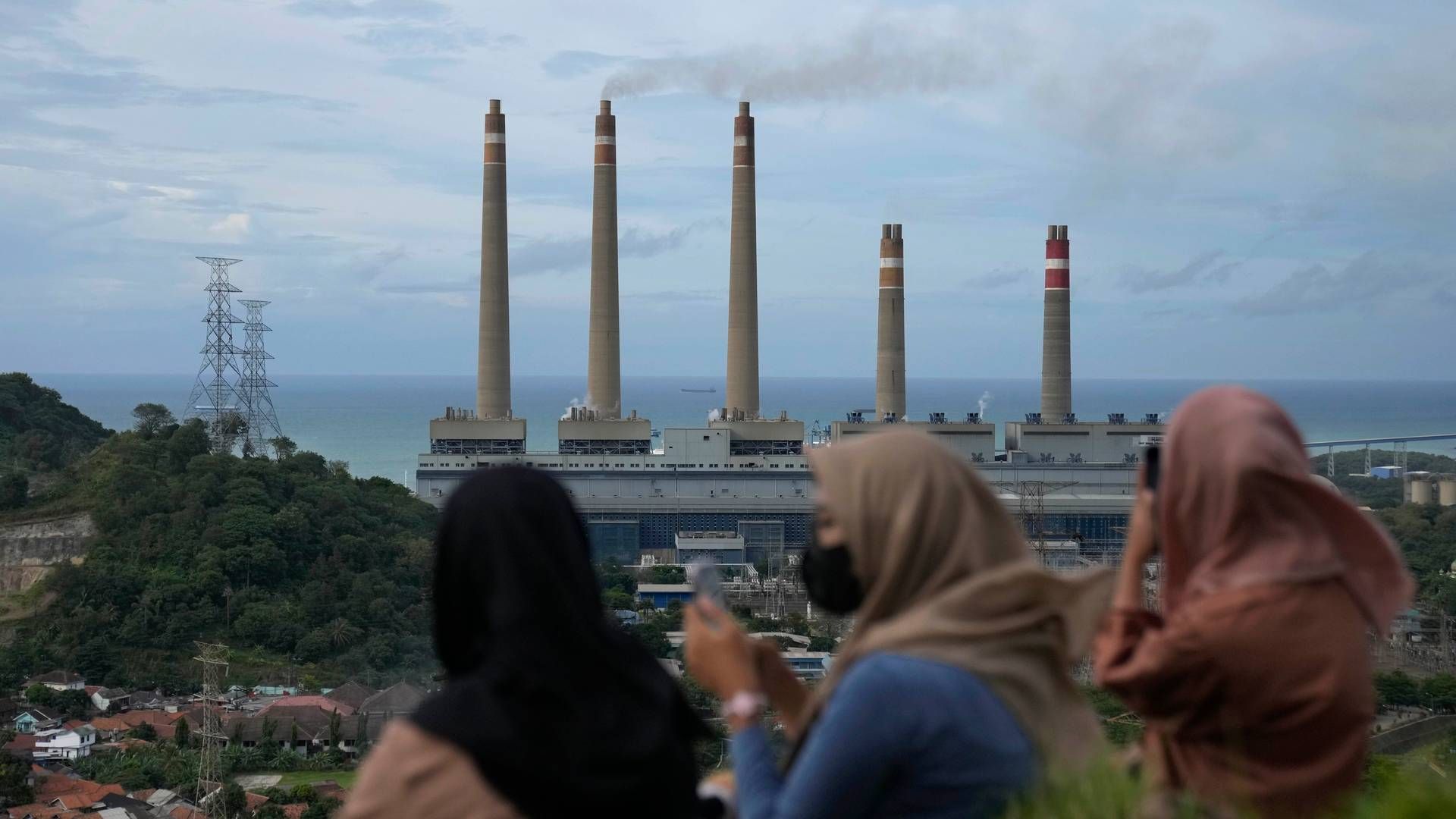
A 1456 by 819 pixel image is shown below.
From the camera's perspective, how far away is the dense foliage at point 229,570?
20.0 meters

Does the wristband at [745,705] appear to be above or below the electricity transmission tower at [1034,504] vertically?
above

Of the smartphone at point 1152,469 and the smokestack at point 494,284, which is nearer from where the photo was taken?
the smartphone at point 1152,469

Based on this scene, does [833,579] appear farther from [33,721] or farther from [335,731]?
[33,721]

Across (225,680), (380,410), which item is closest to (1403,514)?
(225,680)

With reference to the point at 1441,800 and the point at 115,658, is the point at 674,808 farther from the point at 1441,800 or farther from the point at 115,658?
the point at 115,658

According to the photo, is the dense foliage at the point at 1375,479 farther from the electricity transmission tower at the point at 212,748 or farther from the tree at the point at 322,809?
the tree at the point at 322,809

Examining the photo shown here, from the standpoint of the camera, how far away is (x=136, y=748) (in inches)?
606

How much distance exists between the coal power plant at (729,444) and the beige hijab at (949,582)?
29.6 meters

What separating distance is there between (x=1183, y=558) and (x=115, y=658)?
19.9 metres

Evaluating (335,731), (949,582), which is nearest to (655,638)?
(335,731)

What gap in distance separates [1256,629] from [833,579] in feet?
1.80

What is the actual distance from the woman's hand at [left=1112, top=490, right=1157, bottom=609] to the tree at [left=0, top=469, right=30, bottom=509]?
26.1 meters

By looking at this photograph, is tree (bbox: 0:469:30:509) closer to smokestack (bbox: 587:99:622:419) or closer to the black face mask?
smokestack (bbox: 587:99:622:419)

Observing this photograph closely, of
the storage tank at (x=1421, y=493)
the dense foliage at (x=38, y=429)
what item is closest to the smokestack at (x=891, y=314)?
the storage tank at (x=1421, y=493)
